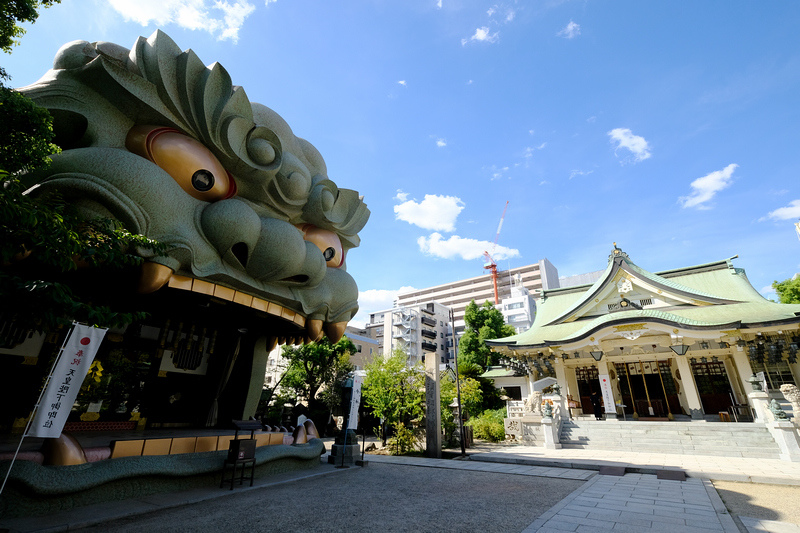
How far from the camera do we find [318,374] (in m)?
26.2

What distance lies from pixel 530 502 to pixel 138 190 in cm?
956

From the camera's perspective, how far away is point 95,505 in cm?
604

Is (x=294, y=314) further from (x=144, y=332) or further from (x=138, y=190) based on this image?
(x=144, y=332)

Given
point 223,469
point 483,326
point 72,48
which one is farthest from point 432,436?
point 483,326

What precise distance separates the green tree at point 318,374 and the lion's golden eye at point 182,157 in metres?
19.1

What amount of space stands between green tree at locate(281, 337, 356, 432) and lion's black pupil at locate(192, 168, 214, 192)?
1915 cm

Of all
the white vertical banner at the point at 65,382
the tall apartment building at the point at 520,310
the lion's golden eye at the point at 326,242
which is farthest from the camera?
the tall apartment building at the point at 520,310

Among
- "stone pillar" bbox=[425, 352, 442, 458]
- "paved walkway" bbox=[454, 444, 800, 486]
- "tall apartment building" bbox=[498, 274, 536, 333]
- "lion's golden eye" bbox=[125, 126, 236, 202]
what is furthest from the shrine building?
"tall apartment building" bbox=[498, 274, 536, 333]

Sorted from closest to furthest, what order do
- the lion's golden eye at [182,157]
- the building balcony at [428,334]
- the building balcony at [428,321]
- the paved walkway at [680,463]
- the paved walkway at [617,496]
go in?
the paved walkway at [617,496] < the lion's golden eye at [182,157] < the paved walkway at [680,463] < the building balcony at [428,334] < the building balcony at [428,321]

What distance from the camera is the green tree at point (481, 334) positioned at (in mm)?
31734

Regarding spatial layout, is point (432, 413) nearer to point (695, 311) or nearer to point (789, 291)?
point (695, 311)

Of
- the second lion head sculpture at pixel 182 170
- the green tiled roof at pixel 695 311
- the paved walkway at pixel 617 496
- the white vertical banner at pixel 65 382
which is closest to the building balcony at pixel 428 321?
the green tiled roof at pixel 695 311

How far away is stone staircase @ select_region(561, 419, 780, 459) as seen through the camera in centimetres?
1290

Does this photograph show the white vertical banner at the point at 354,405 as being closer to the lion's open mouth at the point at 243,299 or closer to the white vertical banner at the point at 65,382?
the lion's open mouth at the point at 243,299
